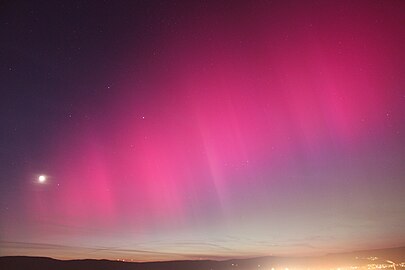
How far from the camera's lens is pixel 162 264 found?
7869 inches

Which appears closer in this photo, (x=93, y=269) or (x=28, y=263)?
(x=28, y=263)

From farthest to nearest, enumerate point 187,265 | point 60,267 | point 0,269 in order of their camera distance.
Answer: point 187,265
point 60,267
point 0,269

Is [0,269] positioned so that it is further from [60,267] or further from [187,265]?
[187,265]

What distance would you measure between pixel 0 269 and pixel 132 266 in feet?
216

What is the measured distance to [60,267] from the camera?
14238 cm

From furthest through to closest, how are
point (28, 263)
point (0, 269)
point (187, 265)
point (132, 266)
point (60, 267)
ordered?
1. point (187, 265)
2. point (132, 266)
3. point (60, 267)
4. point (28, 263)
5. point (0, 269)

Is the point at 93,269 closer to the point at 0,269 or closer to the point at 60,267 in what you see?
the point at 60,267

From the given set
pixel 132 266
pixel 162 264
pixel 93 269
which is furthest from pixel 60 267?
pixel 162 264

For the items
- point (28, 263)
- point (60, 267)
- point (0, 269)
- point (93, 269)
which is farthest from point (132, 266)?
point (0, 269)

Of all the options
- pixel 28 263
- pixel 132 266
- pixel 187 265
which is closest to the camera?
pixel 28 263

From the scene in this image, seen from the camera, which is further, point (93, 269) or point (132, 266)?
point (132, 266)

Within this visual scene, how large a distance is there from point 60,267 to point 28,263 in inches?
687

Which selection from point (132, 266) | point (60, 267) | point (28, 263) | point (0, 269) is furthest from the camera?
point (132, 266)

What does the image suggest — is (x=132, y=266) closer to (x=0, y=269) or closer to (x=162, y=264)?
(x=162, y=264)
